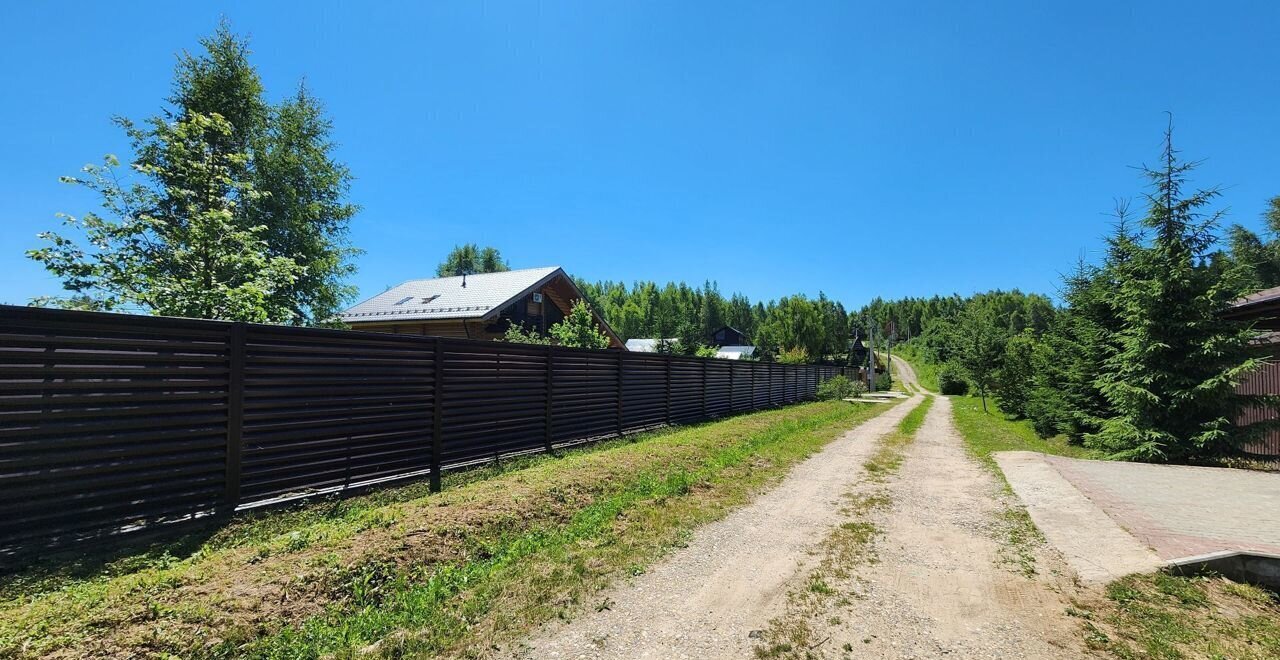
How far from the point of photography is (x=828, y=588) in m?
3.81

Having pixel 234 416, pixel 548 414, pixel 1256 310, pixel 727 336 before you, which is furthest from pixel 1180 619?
pixel 727 336

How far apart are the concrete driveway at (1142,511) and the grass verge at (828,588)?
1.65m

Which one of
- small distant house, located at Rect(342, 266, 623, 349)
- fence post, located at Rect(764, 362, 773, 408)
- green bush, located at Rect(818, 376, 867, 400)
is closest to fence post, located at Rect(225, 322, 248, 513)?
small distant house, located at Rect(342, 266, 623, 349)

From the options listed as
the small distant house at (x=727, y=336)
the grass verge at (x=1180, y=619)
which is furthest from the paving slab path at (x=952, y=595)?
the small distant house at (x=727, y=336)

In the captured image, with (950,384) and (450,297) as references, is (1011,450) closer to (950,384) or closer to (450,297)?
(450,297)

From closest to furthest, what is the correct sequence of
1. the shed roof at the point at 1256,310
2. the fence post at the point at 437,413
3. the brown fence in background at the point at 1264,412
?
the fence post at the point at 437,413, the brown fence in background at the point at 1264,412, the shed roof at the point at 1256,310

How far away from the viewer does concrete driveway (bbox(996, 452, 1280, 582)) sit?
14.5ft

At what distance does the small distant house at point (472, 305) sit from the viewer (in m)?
19.7

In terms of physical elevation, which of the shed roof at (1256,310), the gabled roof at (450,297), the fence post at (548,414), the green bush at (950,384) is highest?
the gabled roof at (450,297)

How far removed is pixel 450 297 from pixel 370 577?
19087mm

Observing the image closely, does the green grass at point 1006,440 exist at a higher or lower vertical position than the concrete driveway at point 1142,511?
lower

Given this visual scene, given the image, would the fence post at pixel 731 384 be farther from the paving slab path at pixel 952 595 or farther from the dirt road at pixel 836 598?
the dirt road at pixel 836 598

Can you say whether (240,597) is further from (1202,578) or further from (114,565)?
(1202,578)

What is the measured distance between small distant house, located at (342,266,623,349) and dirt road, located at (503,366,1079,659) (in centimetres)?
1508
